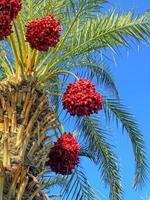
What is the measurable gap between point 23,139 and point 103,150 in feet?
10.5

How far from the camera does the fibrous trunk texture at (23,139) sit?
6746 mm

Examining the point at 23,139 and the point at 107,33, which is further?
the point at 107,33

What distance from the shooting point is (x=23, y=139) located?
23.5ft

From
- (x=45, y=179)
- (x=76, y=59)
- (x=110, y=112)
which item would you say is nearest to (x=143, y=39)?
(x=76, y=59)

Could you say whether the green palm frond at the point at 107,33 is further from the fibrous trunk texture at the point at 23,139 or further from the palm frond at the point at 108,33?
the fibrous trunk texture at the point at 23,139

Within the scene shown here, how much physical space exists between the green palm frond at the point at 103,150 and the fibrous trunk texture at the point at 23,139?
2.51m

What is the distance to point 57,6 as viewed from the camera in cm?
880

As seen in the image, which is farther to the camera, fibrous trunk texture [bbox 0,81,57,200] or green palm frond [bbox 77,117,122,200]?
green palm frond [bbox 77,117,122,200]

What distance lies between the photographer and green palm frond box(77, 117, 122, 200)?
10.1m

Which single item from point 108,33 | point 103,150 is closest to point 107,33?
point 108,33

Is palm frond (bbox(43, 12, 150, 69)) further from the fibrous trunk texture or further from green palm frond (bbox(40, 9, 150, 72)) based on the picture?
the fibrous trunk texture

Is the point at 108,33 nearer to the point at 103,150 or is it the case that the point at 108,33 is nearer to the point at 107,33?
the point at 107,33

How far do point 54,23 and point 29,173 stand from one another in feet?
5.99

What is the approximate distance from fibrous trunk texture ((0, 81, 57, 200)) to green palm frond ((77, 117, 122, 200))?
2.51m
